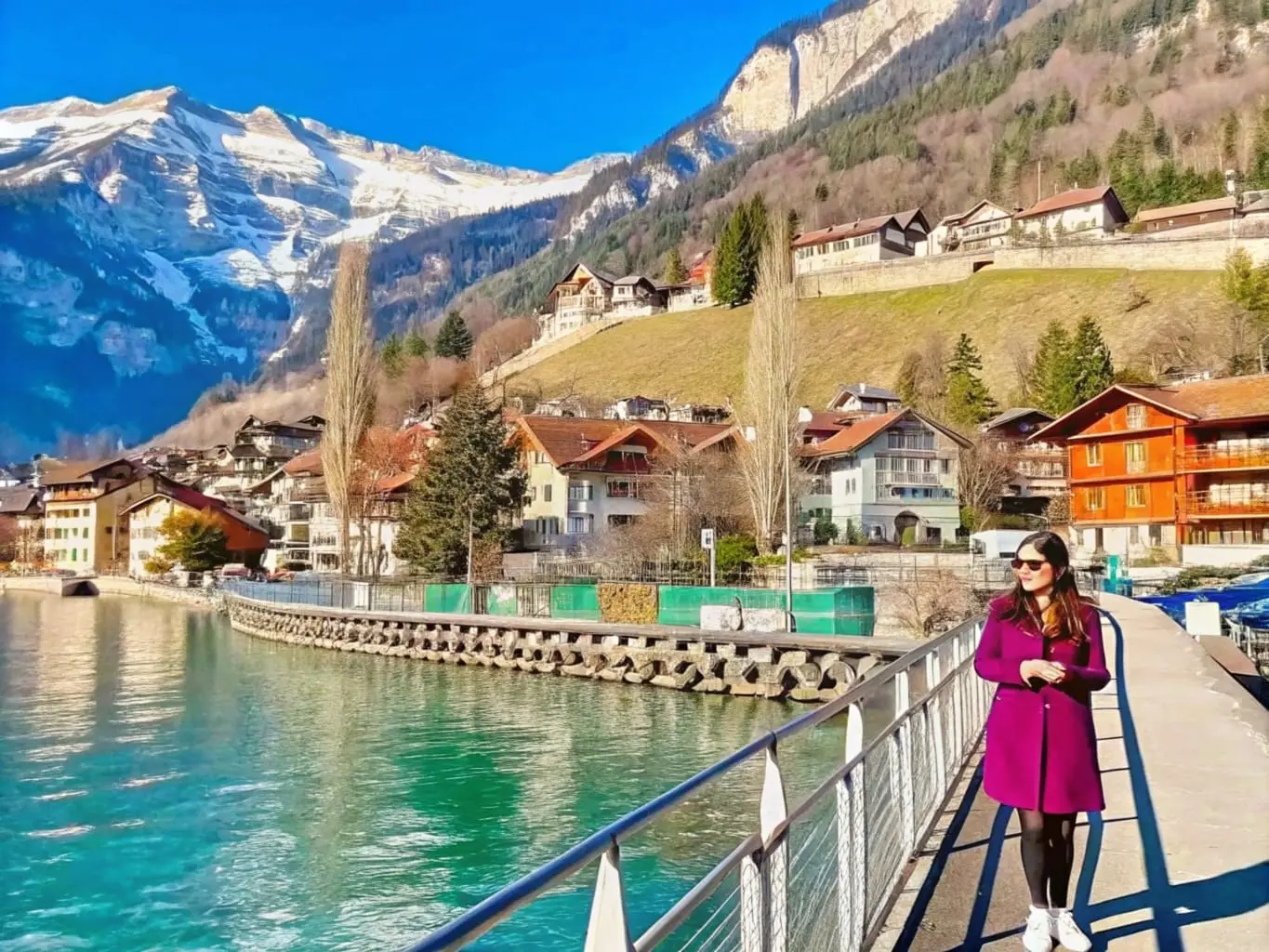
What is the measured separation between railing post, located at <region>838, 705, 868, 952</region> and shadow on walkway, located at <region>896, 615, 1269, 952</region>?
261 millimetres

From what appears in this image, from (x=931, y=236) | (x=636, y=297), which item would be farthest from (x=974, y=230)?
(x=636, y=297)

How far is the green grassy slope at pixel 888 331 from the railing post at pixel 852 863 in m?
76.8

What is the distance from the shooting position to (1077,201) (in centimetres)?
10900

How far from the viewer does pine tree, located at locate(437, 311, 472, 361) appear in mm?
133625

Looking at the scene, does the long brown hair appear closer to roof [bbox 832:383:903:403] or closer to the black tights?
the black tights

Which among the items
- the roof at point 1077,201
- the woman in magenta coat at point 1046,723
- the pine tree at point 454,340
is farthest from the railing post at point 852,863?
the pine tree at point 454,340

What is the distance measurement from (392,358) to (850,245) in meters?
60.9

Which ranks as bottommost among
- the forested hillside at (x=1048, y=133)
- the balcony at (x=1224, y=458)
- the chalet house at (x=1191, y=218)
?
the balcony at (x=1224, y=458)

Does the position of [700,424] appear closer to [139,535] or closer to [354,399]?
[354,399]

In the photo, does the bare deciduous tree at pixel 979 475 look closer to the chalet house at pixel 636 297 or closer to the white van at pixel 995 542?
the white van at pixel 995 542

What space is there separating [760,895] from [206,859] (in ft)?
40.4

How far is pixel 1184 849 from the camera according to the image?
6105mm

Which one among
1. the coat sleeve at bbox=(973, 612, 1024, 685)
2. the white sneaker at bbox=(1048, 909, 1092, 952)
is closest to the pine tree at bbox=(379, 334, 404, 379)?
the coat sleeve at bbox=(973, 612, 1024, 685)

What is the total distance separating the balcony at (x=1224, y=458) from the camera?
43219 mm
